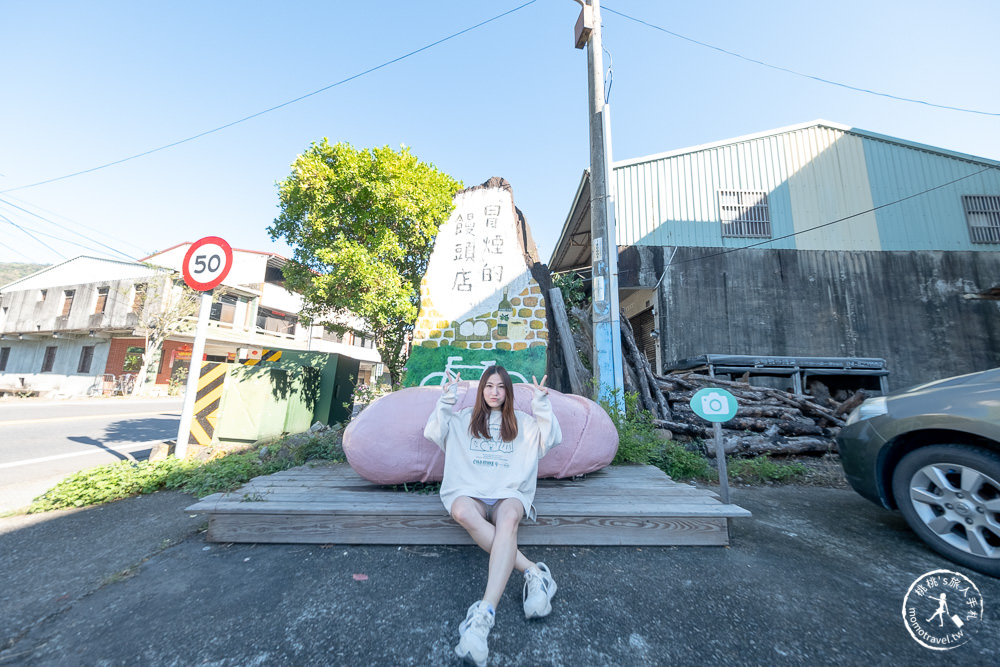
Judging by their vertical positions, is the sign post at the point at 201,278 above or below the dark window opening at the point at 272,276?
below

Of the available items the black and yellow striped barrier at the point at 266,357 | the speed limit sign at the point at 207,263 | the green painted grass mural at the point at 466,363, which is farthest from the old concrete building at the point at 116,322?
the green painted grass mural at the point at 466,363

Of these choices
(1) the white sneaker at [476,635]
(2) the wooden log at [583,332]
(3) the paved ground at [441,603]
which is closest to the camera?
(1) the white sneaker at [476,635]

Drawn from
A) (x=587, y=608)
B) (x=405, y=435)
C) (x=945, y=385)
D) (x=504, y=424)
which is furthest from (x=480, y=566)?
(x=945, y=385)

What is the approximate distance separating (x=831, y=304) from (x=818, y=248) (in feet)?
4.85

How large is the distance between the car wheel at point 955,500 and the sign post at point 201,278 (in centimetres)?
625

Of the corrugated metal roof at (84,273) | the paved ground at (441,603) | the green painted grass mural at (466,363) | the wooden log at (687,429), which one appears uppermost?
the corrugated metal roof at (84,273)

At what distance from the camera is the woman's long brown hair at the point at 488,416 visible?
231cm

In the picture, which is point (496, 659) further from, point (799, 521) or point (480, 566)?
point (799, 521)

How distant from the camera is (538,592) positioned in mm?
1772

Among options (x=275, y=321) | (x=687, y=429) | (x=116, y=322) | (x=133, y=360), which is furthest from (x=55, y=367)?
(x=687, y=429)

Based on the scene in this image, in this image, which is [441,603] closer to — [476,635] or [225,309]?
[476,635]

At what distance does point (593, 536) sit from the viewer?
244 cm

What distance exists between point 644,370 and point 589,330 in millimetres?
1286

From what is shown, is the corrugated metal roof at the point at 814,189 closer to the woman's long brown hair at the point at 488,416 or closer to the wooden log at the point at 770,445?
the wooden log at the point at 770,445
